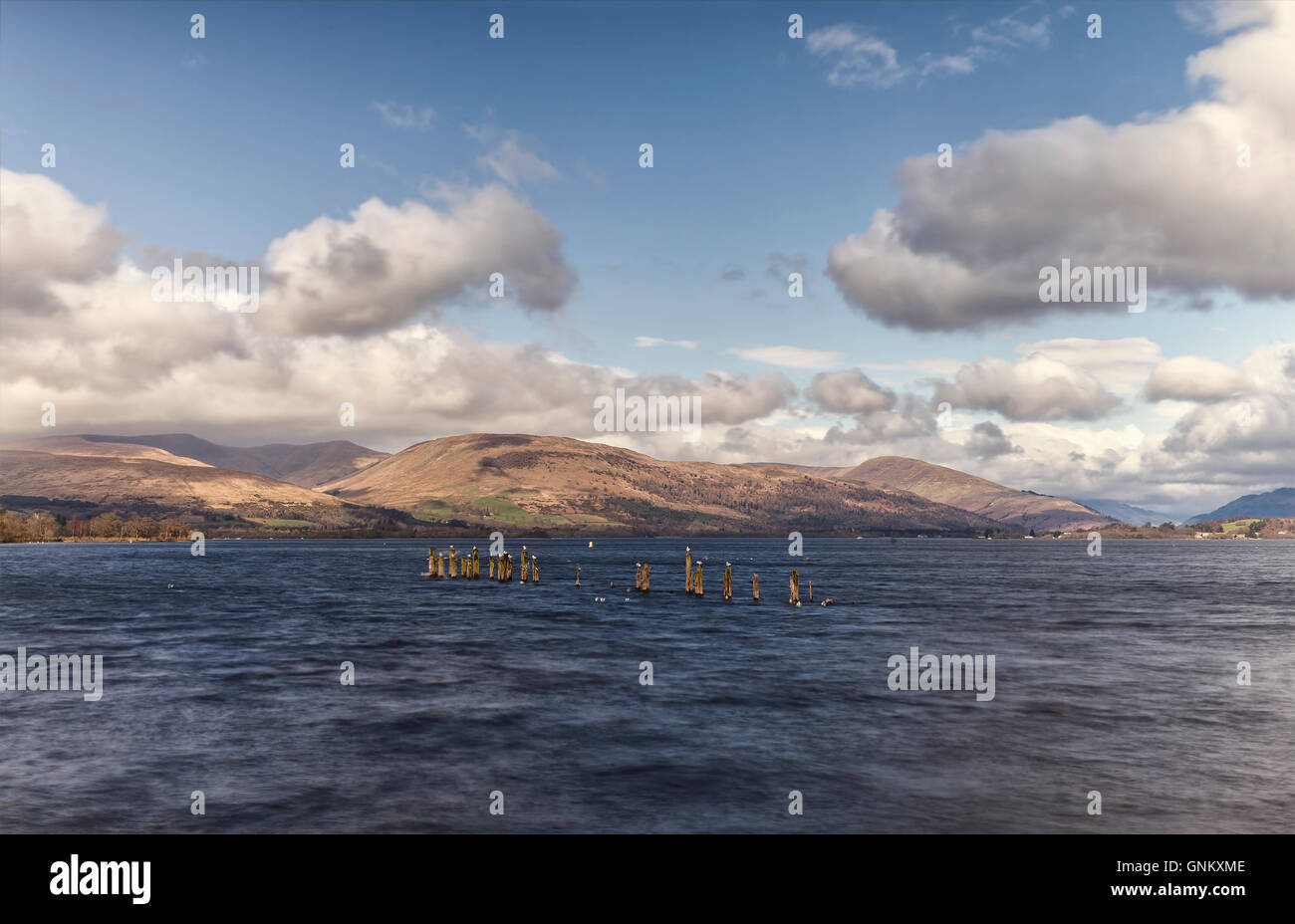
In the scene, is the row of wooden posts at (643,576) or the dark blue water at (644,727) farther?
the row of wooden posts at (643,576)

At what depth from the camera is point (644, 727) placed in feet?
115

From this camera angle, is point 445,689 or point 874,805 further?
point 445,689

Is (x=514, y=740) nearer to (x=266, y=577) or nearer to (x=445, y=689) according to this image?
(x=445, y=689)

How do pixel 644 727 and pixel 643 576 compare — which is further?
pixel 643 576

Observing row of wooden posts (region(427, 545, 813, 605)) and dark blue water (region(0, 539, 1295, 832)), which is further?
row of wooden posts (region(427, 545, 813, 605))

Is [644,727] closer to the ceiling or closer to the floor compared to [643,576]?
closer to the ceiling

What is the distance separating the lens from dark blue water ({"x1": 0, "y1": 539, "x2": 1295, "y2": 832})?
24438 mm

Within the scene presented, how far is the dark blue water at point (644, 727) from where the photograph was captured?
24438mm
